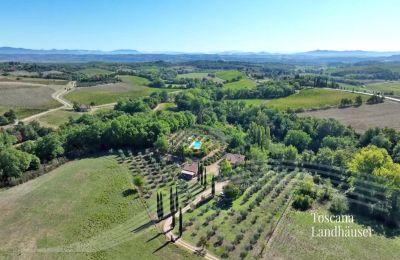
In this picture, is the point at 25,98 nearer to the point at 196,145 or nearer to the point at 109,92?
the point at 109,92

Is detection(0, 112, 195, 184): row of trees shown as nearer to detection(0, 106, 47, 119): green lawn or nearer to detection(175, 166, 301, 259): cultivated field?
detection(175, 166, 301, 259): cultivated field

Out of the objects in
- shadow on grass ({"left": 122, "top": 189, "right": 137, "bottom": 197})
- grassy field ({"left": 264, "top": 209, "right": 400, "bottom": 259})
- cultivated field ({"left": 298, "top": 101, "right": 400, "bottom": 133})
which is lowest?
grassy field ({"left": 264, "top": 209, "right": 400, "bottom": 259})

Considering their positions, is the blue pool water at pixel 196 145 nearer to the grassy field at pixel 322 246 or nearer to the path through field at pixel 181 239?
the path through field at pixel 181 239

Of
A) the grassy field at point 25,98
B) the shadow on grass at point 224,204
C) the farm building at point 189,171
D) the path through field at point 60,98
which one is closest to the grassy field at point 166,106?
the path through field at point 60,98

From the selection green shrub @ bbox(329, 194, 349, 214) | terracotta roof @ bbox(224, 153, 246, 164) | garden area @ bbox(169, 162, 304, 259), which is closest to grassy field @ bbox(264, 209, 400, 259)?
garden area @ bbox(169, 162, 304, 259)

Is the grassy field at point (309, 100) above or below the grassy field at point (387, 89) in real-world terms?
above

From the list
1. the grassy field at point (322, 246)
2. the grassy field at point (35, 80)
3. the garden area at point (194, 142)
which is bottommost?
the grassy field at point (322, 246)
